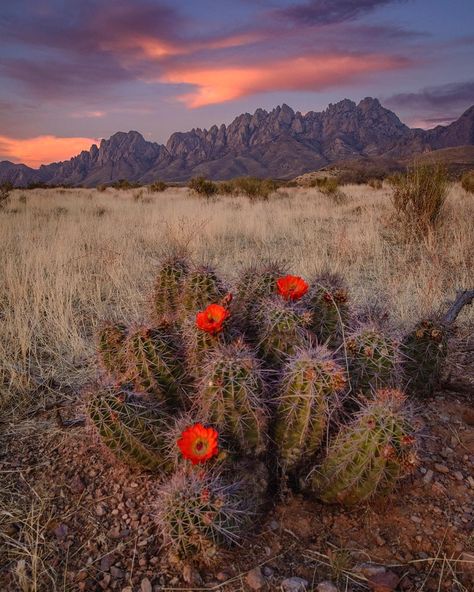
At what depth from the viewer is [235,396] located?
182 centimetres

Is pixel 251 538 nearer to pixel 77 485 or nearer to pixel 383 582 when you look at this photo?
pixel 383 582

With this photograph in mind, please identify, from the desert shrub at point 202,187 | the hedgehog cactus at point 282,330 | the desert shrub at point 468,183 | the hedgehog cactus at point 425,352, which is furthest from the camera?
the desert shrub at point 202,187

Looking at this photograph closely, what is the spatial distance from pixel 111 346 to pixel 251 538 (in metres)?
1.23

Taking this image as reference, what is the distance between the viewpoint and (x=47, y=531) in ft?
6.64

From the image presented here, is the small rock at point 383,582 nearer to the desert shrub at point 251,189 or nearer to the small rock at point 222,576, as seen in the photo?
the small rock at point 222,576

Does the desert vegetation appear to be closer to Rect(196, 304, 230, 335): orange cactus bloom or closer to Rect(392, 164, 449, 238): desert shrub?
Rect(196, 304, 230, 335): orange cactus bloom

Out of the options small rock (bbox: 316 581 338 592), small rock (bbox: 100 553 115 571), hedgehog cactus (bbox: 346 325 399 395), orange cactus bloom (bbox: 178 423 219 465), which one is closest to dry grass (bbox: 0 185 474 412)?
small rock (bbox: 100 553 115 571)

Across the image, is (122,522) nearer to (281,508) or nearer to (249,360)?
(281,508)

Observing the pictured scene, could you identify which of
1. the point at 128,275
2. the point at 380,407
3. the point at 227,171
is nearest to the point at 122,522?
the point at 380,407

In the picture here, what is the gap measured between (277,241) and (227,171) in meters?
179

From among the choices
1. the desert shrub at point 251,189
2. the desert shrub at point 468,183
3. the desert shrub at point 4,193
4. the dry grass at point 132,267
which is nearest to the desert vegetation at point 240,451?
the dry grass at point 132,267

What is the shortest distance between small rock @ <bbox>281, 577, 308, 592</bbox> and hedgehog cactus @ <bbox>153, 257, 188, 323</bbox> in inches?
61.0

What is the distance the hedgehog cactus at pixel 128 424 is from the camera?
6.33 ft

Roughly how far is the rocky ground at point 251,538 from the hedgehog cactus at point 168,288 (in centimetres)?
95
